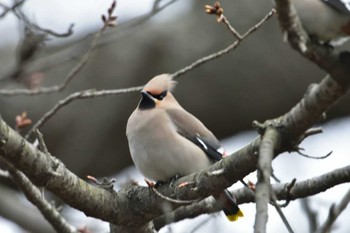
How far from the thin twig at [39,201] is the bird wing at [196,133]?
0.85 meters

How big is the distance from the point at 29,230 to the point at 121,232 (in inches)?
76.4

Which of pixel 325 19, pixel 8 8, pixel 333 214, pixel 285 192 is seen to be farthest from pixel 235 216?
pixel 333 214

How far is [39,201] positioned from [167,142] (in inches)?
32.8

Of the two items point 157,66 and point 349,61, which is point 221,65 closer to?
point 157,66

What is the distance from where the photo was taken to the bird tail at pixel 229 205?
4.68 m

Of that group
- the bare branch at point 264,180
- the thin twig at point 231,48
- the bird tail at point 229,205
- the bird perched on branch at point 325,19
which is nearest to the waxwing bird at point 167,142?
the bird tail at point 229,205

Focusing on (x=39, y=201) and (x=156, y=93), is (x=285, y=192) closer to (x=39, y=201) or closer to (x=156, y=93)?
(x=39, y=201)

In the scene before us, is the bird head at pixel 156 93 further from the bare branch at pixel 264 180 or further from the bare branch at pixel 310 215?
the bare branch at pixel 264 180

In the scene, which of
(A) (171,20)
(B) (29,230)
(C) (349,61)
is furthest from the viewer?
(A) (171,20)

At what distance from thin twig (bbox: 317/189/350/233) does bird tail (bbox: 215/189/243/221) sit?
1.89m

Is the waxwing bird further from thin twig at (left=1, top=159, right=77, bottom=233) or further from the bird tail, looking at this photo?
thin twig at (left=1, top=159, right=77, bottom=233)

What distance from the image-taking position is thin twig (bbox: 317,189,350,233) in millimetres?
2643

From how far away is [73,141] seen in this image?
7.27 meters

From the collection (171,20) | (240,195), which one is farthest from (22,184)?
(171,20)
